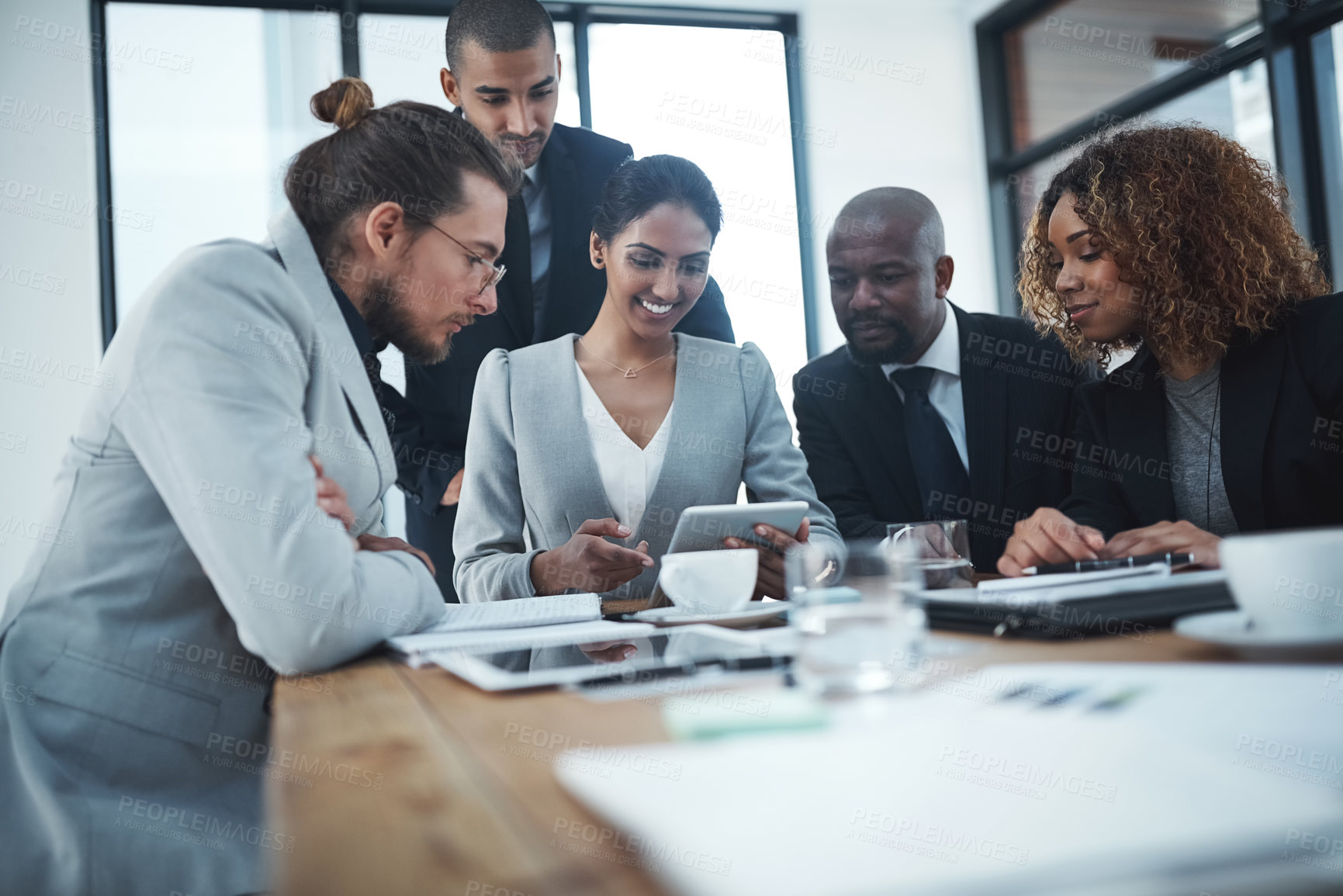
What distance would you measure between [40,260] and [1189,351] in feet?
14.1

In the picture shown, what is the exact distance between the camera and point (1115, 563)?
3.88ft

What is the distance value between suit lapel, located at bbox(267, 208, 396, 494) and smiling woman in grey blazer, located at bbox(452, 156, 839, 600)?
690 mm

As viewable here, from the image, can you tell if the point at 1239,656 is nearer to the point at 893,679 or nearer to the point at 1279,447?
the point at 893,679

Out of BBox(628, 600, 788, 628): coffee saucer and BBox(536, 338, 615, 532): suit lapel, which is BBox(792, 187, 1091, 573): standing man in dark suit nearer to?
BBox(536, 338, 615, 532): suit lapel

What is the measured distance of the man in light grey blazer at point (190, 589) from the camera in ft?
3.05

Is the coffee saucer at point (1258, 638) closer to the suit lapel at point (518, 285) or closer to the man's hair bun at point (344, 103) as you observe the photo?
the man's hair bun at point (344, 103)

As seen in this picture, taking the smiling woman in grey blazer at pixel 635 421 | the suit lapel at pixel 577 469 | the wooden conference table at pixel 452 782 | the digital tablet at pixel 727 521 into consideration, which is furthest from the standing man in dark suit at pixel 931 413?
the wooden conference table at pixel 452 782

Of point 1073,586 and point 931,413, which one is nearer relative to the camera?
point 1073,586

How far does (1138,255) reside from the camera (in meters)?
1.99

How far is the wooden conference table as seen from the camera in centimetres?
37

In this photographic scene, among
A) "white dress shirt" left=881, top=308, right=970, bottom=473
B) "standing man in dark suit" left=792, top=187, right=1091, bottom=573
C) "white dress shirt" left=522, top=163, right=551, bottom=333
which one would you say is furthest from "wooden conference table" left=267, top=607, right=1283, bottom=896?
"white dress shirt" left=522, top=163, right=551, bottom=333

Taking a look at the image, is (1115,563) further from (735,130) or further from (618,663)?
(735,130)

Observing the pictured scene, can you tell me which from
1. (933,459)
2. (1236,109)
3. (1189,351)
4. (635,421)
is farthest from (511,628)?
(1236,109)

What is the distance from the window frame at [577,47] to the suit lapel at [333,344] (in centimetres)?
331
